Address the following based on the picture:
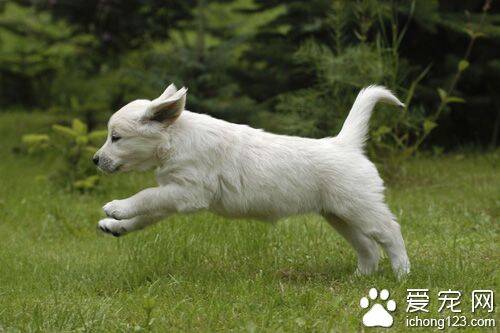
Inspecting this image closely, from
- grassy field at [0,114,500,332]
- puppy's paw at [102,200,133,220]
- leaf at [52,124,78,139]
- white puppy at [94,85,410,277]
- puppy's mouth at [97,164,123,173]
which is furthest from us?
leaf at [52,124,78,139]

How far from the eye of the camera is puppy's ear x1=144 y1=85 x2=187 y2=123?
5.33 m

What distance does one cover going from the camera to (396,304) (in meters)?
4.98

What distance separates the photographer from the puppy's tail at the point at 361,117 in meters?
5.77

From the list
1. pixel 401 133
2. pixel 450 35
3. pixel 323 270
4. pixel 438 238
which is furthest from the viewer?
pixel 450 35

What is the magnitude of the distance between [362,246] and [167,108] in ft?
5.46

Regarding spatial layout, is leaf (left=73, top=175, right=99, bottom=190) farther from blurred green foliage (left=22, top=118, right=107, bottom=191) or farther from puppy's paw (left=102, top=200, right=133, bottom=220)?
puppy's paw (left=102, top=200, right=133, bottom=220)

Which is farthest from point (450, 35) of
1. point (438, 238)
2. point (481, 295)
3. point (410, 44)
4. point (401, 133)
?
point (481, 295)

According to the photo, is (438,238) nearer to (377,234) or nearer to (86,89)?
(377,234)

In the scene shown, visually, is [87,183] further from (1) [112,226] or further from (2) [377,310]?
(2) [377,310]

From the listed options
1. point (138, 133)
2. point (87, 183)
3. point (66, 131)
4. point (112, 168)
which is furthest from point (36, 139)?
point (138, 133)

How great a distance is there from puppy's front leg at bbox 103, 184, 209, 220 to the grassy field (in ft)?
1.60

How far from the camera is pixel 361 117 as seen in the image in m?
5.83

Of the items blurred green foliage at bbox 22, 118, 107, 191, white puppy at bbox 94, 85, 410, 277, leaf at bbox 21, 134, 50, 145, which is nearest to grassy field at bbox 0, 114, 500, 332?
blurred green foliage at bbox 22, 118, 107, 191

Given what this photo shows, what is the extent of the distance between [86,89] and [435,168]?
18.2ft
